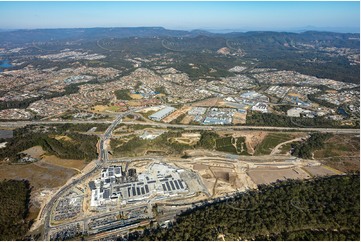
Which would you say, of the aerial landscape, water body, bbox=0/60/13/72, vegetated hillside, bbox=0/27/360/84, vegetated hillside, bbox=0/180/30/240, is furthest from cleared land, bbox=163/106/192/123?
water body, bbox=0/60/13/72

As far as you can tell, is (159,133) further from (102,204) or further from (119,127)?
(102,204)

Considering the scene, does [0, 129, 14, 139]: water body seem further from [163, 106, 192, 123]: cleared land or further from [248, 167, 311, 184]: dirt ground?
[248, 167, 311, 184]: dirt ground

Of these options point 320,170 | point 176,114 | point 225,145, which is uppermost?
point 176,114

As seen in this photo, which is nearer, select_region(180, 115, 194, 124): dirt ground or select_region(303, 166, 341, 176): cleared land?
select_region(303, 166, 341, 176): cleared land

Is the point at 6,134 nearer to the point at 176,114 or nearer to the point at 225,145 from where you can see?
the point at 176,114

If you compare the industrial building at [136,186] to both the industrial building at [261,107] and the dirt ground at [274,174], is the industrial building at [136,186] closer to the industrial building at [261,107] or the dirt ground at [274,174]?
the dirt ground at [274,174]

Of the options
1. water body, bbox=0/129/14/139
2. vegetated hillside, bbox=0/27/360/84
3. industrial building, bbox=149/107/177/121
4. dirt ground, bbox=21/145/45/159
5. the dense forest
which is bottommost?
water body, bbox=0/129/14/139

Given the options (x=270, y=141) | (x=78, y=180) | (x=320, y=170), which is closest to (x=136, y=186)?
(x=78, y=180)
